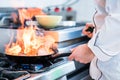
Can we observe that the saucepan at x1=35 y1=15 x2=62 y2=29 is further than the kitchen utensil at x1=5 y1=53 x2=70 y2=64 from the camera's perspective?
Yes

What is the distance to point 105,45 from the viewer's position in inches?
35.1

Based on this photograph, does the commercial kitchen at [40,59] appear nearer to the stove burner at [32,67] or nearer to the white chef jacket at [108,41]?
the stove burner at [32,67]

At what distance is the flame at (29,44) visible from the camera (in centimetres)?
105

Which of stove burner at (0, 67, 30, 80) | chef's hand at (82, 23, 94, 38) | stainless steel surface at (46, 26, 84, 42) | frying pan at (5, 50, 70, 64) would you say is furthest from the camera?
chef's hand at (82, 23, 94, 38)

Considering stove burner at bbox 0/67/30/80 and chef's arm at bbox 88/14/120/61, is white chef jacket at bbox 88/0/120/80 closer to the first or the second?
chef's arm at bbox 88/14/120/61

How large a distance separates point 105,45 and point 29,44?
0.38 m

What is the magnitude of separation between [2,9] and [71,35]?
23.5 inches

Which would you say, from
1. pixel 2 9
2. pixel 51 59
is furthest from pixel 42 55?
pixel 2 9

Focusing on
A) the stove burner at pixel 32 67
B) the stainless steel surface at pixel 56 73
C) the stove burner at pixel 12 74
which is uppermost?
the stove burner at pixel 12 74

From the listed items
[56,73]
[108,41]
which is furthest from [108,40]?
[56,73]

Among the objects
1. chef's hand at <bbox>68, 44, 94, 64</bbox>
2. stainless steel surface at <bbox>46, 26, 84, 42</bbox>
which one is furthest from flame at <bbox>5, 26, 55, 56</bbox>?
chef's hand at <bbox>68, 44, 94, 64</bbox>

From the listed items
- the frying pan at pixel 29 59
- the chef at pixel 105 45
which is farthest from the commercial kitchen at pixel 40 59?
the chef at pixel 105 45

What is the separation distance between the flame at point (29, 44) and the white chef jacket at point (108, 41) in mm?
244

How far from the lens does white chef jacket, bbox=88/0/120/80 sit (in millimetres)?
862
